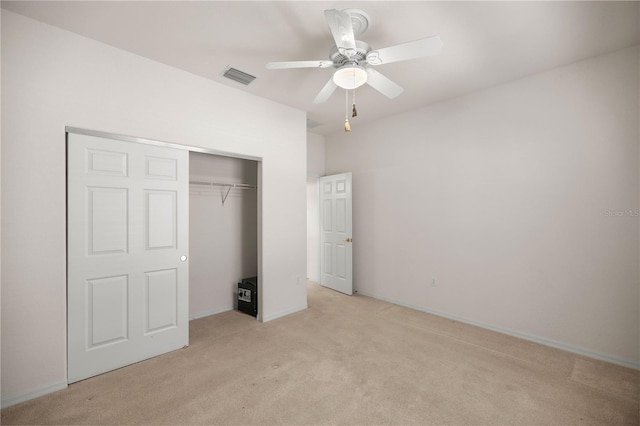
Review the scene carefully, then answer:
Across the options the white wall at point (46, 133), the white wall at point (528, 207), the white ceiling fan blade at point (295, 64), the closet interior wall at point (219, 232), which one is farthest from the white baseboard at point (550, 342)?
the white wall at point (46, 133)

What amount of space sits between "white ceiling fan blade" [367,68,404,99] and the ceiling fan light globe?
0.08m

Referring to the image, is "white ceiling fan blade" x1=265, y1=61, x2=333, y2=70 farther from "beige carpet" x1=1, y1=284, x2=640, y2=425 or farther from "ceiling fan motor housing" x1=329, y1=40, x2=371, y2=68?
"beige carpet" x1=1, y1=284, x2=640, y2=425

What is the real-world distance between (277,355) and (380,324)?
141cm

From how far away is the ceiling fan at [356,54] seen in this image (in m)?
1.82

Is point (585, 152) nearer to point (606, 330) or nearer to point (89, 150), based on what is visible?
point (606, 330)

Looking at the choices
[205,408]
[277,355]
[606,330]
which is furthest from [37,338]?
[606,330]

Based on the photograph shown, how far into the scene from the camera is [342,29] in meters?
1.84

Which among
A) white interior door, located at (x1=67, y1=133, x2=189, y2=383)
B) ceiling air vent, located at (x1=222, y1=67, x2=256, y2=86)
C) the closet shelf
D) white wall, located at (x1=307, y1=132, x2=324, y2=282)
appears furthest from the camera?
white wall, located at (x1=307, y1=132, x2=324, y2=282)

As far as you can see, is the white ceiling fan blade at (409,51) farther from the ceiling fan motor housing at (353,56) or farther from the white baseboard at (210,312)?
the white baseboard at (210,312)

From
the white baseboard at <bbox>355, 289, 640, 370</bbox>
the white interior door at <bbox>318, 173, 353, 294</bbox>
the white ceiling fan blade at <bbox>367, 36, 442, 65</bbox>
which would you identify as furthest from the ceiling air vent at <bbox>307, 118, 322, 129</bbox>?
the white baseboard at <bbox>355, 289, 640, 370</bbox>

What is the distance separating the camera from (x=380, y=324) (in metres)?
3.61

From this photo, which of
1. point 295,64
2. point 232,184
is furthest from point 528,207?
point 232,184

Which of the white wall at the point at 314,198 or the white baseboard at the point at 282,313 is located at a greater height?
the white wall at the point at 314,198

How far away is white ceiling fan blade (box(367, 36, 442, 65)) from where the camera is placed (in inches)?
71.9
